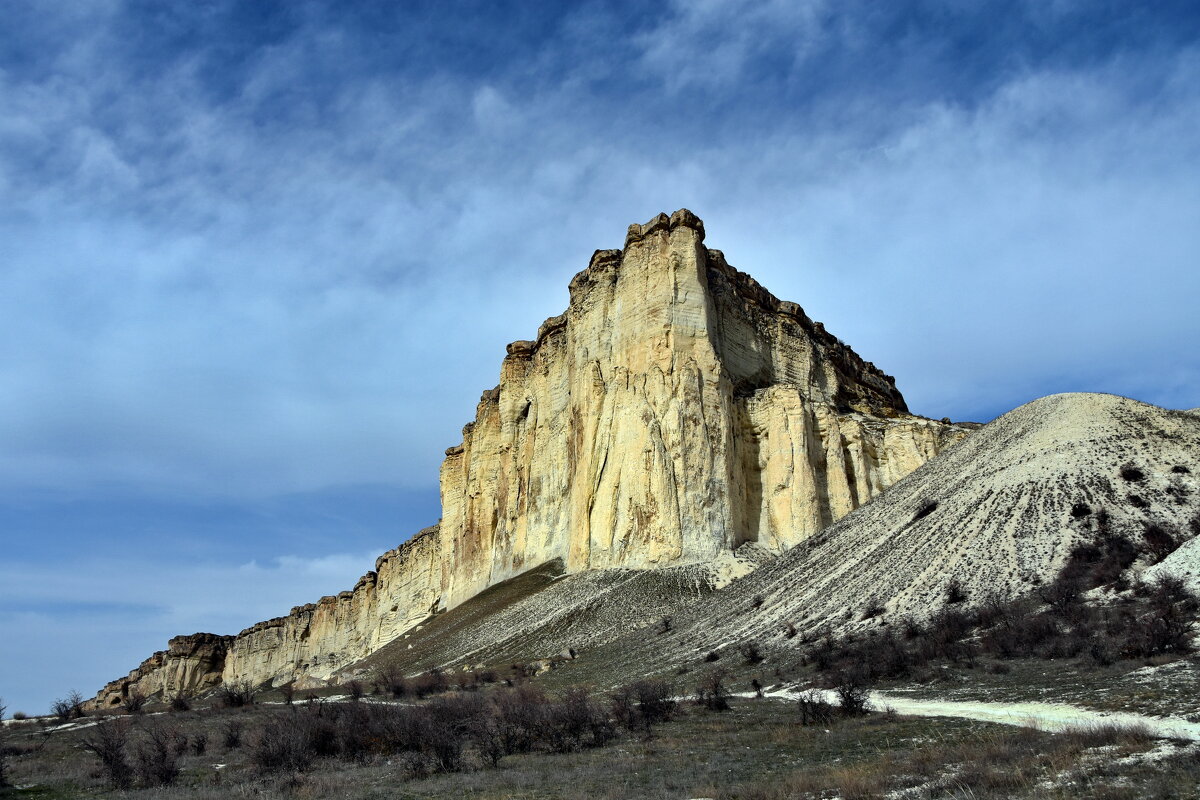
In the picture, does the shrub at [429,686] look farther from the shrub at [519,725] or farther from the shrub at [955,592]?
the shrub at [955,592]

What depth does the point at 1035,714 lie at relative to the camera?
12672mm

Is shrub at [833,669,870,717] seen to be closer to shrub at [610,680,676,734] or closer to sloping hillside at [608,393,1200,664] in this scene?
shrub at [610,680,676,734]

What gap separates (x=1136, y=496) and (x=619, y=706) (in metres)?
17.6

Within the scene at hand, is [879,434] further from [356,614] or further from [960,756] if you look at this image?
[356,614]

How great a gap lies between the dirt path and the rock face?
31.0 metres

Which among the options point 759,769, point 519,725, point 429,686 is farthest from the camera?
point 429,686

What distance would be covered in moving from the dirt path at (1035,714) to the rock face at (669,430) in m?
31.0

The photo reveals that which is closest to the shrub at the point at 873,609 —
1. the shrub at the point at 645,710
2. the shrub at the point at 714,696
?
the shrub at the point at 714,696

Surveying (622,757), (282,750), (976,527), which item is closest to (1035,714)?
(622,757)

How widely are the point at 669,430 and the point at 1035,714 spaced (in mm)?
37691

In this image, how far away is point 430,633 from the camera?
56.3 metres

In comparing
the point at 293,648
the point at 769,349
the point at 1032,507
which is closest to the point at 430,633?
the point at 769,349

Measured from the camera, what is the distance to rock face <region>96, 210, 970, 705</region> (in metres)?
49.5

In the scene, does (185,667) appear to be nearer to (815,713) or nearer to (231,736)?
(231,736)
